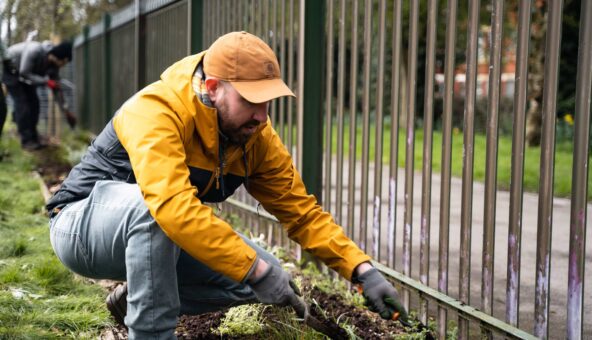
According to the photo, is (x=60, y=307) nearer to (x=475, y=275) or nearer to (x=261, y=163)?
(x=261, y=163)

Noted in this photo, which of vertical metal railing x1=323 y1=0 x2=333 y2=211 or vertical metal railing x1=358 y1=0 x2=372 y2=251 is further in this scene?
vertical metal railing x1=323 y1=0 x2=333 y2=211

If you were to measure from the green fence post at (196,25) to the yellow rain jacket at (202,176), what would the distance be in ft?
13.2

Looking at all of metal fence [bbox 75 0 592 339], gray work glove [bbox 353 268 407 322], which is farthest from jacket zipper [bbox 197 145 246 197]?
metal fence [bbox 75 0 592 339]

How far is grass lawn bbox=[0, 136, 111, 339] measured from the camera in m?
3.14

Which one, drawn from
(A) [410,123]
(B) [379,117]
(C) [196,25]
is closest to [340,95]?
(B) [379,117]

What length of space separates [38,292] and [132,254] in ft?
4.51

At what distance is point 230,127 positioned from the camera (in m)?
2.70

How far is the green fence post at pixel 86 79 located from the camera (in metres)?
15.2

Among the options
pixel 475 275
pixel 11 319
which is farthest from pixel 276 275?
pixel 475 275

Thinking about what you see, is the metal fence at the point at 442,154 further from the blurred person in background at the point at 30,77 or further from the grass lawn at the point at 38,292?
the blurred person in background at the point at 30,77

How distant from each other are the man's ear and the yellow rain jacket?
52 mm

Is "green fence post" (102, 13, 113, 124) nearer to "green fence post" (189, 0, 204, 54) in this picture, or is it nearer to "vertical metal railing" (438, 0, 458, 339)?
"green fence post" (189, 0, 204, 54)

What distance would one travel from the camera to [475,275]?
191 inches

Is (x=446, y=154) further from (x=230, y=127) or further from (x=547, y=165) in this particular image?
(x=230, y=127)
